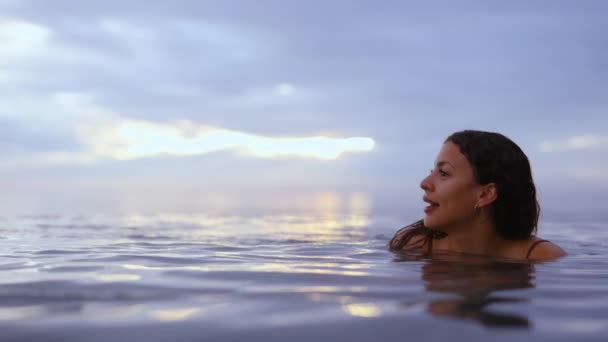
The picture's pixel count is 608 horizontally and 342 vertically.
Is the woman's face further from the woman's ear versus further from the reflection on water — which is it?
the reflection on water

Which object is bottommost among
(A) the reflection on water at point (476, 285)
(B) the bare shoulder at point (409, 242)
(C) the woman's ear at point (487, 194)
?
(A) the reflection on water at point (476, 285)

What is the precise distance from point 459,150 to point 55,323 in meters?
3.71

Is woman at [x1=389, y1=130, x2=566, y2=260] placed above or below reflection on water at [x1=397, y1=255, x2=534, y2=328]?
above

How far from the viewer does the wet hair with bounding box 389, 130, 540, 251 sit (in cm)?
471

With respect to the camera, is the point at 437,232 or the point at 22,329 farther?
the point at 437,232

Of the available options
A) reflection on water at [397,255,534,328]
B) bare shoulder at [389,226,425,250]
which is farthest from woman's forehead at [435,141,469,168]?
bare shoulder at [389,226,425,250]

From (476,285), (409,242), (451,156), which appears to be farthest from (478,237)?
(476,285)

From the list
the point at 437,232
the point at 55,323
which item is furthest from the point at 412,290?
the point at 437,232

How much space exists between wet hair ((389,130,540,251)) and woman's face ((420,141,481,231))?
8cm

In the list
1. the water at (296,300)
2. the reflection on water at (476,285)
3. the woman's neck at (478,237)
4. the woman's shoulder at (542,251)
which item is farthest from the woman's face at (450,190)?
the water at (296,300)

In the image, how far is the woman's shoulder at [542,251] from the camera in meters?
4.67

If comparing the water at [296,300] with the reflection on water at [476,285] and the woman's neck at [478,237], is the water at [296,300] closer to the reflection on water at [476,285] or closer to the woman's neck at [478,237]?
the reflection on water at [476,285]

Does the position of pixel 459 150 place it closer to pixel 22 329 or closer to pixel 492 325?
pixel 492 325

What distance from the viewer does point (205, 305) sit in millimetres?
2184
